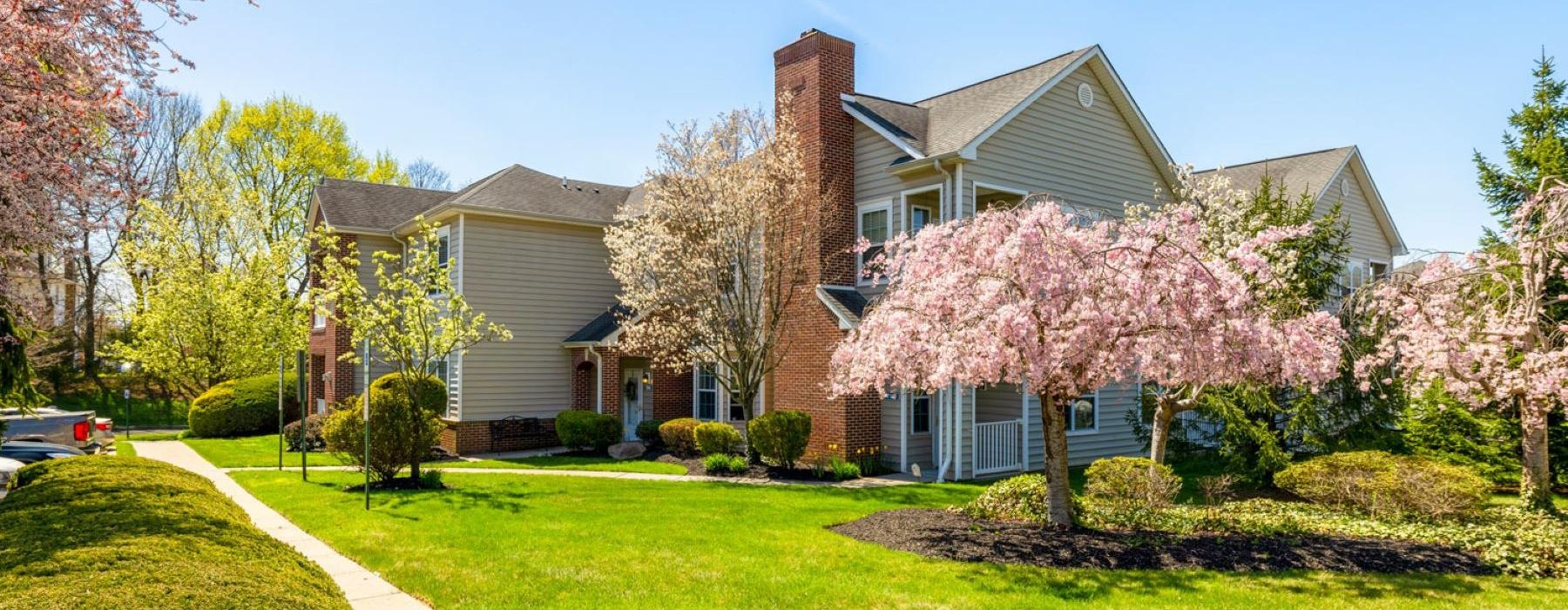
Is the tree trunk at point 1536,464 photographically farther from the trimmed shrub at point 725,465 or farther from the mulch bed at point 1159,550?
the trimmed shrub at point 725,465

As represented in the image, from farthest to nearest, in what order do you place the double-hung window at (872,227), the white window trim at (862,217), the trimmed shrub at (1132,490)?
the double-hung window at (872,227), the white window trim at (862,217), the trimmed shrub at (1132,490)

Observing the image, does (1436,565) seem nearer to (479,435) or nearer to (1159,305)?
(1159,305)

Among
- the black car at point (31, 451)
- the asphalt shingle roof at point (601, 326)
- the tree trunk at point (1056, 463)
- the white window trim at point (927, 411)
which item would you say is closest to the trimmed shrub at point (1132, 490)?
the tree trunk at point (1056, 463)

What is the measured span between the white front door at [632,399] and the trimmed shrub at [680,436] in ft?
10.7

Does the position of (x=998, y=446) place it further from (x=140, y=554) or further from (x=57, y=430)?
(x=57, y=430)

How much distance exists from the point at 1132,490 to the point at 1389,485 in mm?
2933

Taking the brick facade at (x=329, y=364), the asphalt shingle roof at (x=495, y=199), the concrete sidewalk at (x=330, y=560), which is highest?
the asphalt shingle roof at (x=495, y=199)

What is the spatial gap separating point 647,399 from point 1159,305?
53.0 ft

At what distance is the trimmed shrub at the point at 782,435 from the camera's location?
16.2 metres

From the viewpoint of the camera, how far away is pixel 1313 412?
14.3 meters

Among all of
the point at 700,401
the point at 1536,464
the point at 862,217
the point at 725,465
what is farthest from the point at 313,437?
the point at 1536,464

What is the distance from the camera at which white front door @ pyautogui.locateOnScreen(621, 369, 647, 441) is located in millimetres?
23266

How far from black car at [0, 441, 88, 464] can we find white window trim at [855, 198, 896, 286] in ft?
44.6

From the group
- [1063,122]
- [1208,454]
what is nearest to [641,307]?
[1063,122]
